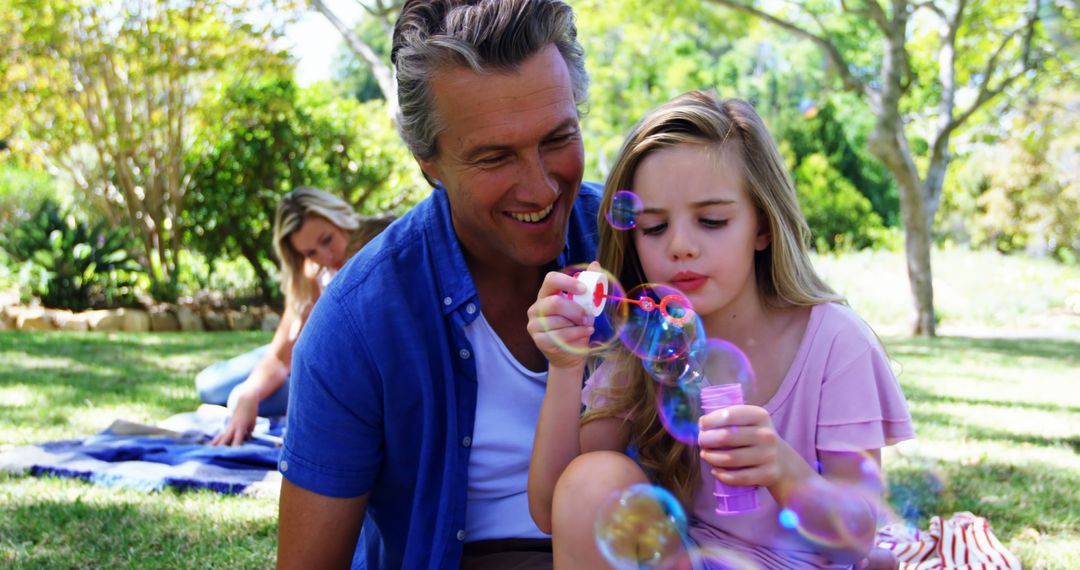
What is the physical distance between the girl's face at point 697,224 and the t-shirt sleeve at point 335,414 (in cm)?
63

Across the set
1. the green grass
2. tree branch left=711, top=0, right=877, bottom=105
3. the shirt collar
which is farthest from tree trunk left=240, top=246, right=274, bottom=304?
the shirt collar

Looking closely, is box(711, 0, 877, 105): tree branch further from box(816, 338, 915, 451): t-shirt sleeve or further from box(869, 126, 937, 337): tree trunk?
box(816, 338, 915, 451): t-shirt sleeve

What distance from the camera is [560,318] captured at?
1753 millimetres

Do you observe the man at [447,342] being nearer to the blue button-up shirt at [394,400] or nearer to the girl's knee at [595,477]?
the blue button-up shirt at [394,400]

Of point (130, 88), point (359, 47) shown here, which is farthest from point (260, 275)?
point (359, 47)

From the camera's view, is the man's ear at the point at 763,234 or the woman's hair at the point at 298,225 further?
the woman's hair at the point at 298,225

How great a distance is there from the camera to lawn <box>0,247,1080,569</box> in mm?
3051

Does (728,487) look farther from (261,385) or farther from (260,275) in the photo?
(260,275)

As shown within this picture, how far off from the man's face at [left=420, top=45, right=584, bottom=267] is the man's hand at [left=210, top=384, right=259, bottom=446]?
8.75 feet

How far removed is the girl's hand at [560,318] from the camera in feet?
5.74

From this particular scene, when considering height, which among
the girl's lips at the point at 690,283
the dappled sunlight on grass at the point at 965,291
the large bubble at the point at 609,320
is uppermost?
the girl's lips at the point at 690,283

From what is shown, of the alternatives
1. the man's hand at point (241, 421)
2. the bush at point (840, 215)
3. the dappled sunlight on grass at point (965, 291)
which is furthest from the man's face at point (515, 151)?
the bush at point (840, 215)

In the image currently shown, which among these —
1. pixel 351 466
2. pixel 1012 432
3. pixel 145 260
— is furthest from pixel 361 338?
pixel 145 260

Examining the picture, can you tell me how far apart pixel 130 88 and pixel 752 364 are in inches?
411
